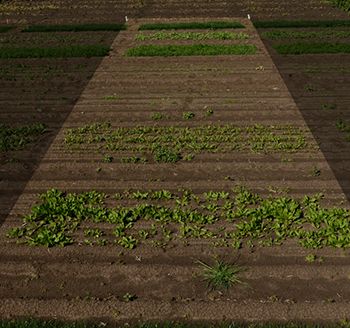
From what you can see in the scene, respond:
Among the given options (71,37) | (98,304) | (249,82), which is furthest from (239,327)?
(71,37)

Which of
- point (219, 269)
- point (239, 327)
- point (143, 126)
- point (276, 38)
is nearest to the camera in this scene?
point (239, 327)

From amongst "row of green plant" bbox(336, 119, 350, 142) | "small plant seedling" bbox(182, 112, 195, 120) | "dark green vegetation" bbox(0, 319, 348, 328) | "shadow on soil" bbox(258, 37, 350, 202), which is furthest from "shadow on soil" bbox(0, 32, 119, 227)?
"row of green plant" bbox(336, 119, 350, 142)

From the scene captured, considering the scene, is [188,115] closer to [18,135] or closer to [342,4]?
[18,135]

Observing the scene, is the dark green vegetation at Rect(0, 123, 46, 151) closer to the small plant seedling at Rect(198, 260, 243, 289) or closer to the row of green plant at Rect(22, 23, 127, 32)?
the small plant seedling at Rect(198, 260, 243, 289)

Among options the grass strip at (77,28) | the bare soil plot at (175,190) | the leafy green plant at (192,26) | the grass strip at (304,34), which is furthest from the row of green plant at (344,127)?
the grass strip at (77,28)

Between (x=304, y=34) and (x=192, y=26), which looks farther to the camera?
(x=192, y=26)

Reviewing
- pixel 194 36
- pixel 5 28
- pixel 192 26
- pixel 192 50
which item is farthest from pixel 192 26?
pixel 5 28

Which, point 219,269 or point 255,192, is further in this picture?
point 255,192

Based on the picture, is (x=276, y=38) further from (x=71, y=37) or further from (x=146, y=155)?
(x=146, y=155)
